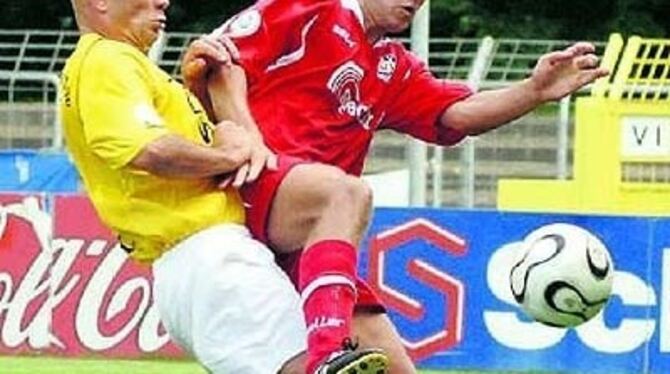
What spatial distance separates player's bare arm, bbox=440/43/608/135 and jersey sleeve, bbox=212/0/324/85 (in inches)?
29.8

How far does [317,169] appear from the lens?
746cm

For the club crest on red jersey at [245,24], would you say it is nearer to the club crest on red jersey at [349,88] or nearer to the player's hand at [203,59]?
the player's hand at [203,59]

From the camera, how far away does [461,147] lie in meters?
21.3

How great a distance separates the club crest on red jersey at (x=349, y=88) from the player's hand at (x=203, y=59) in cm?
37

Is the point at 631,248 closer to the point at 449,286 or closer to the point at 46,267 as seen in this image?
the point at 449,286

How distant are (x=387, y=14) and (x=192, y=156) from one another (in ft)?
3.50

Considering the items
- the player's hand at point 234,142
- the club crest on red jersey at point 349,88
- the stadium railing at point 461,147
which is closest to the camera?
the player's hand at point 234,142

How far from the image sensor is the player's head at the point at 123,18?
297 inches

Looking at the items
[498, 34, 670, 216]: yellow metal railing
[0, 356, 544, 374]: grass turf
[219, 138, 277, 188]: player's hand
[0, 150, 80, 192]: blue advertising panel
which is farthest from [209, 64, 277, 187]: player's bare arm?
[0, 150, 80, 192]: blue advertising panel

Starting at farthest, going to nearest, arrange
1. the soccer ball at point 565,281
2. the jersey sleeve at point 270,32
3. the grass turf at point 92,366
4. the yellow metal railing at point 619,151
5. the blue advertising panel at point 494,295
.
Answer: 1. the yellow metal railing at point 619,151
2. the blue advertising panel at point 494,295
3. the grass turf at point 92,366
4. the soccer ball at point 565,281
5. the jersey sleeve at point 270,32

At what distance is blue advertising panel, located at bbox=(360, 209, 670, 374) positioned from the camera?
15.6m

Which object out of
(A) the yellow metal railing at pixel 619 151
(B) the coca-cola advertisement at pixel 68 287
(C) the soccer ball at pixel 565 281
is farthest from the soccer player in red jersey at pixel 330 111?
(A) the yellow metal railing at pixel 619 151

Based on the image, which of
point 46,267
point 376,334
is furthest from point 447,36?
point 376,334

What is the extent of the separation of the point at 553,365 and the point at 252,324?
852cm
